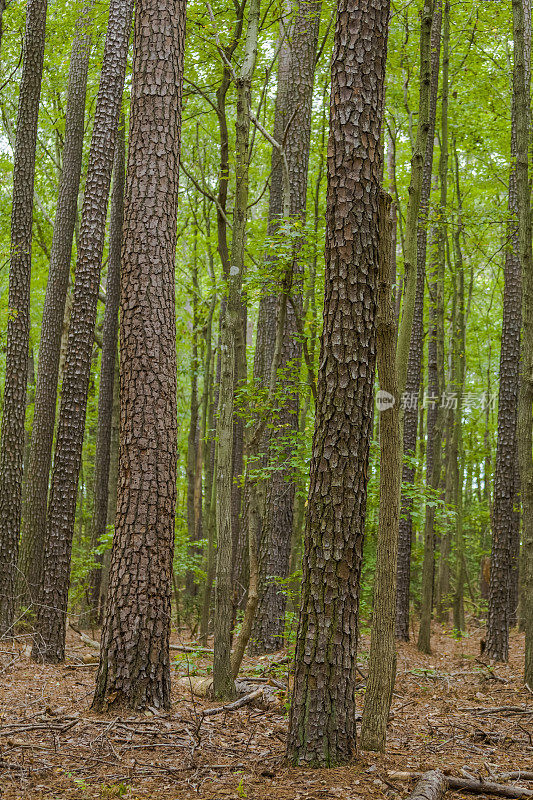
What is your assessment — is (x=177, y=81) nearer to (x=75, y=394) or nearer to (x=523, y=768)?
(x=75, y=394)

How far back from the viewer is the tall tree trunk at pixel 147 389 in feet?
17.5

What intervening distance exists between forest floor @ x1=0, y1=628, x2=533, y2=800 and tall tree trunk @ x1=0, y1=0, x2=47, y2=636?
2.18 metres

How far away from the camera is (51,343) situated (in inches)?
435

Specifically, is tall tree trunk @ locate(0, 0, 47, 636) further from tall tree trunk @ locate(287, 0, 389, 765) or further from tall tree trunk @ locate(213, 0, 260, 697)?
tall tree trunk @ locate(287, 0, 389, 765)

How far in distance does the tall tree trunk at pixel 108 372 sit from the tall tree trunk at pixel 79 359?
3.89 metres

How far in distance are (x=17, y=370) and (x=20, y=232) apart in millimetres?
1996

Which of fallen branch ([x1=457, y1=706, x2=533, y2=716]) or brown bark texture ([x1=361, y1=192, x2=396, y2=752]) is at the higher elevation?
brown bark texture ([x1=361, y1=192, x2=396, y2=752])

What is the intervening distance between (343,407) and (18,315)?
23.5ft

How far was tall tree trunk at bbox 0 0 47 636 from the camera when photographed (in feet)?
30.4

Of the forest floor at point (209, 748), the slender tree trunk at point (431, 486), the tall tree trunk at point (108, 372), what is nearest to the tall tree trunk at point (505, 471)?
the slender tree trunk at point (431, 486)

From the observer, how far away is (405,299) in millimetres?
4727

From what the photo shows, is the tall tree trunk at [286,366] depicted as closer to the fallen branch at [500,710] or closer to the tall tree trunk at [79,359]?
the tall tree trunk at [79,359]

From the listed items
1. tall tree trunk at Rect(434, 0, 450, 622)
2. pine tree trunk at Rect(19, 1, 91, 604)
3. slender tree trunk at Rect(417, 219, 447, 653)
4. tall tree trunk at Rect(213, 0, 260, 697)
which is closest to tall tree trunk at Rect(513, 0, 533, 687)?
tall tree trunk at Rect(434, 0, 450, 622)

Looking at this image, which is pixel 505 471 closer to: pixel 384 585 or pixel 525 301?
pixel 525 301
